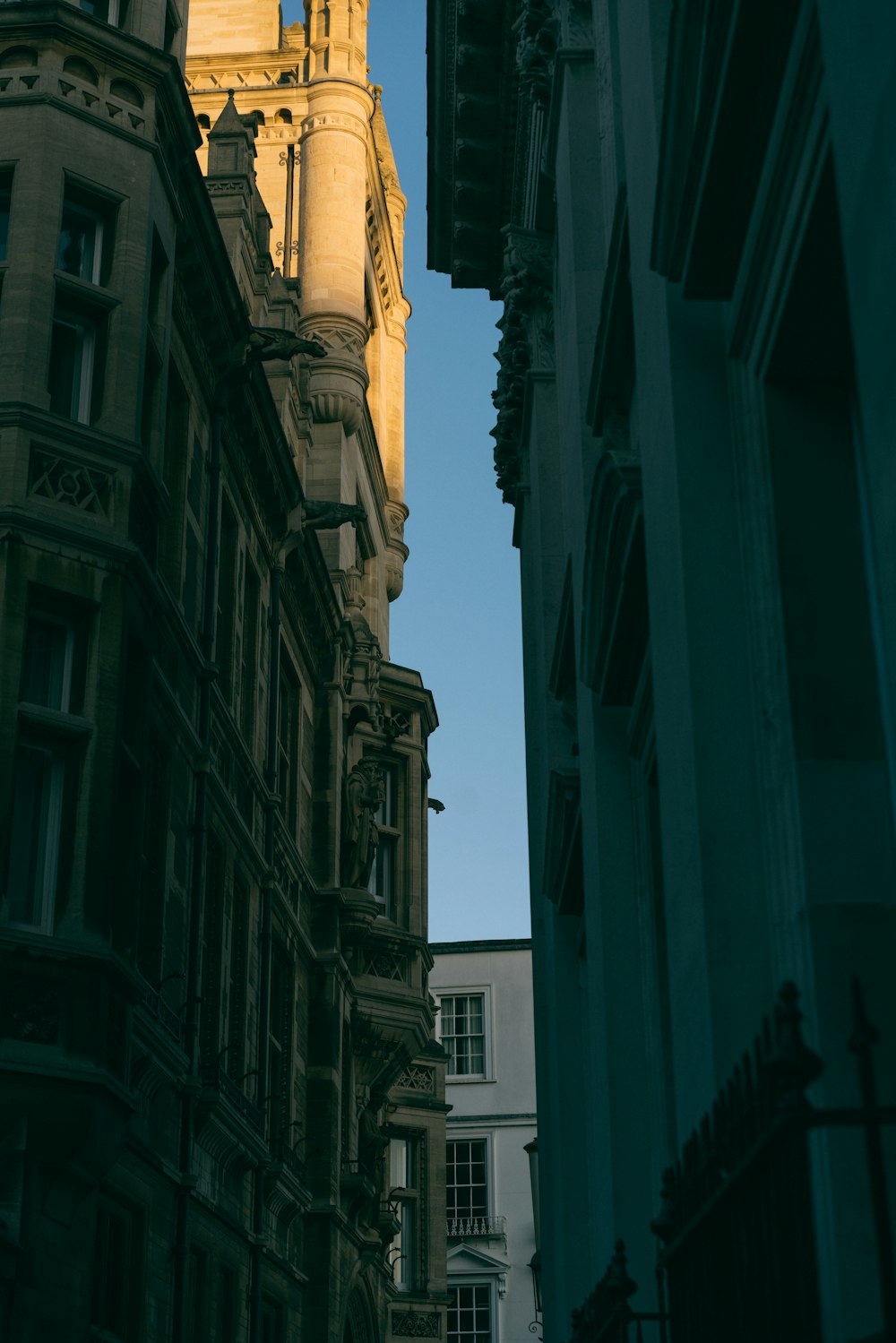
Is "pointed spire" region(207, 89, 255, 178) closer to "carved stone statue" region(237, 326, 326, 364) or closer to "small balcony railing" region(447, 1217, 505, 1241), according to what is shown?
"carved stone statue" region(237, 326, 326, 364)

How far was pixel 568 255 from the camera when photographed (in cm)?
1438

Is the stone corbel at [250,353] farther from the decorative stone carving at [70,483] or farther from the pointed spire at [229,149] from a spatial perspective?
the decorative stone carving at [70,483]

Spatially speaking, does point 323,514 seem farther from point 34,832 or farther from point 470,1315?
point 470,1315

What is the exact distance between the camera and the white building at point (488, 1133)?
55.3 m

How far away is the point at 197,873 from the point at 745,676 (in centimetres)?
1382

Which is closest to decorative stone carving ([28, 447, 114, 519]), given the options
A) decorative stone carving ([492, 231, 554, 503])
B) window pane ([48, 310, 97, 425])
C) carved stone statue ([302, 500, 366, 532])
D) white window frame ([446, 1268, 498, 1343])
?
window pane ([48, 310, 97, 425])

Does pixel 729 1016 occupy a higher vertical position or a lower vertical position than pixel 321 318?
lower

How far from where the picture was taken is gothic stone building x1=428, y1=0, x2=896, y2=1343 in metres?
4.07

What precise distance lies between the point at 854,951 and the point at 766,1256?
1.94m

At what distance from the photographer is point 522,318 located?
68.7 feet

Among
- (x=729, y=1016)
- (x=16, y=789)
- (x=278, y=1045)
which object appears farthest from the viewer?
(x=278, y=1045)

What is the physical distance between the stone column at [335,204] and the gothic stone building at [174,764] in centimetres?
30

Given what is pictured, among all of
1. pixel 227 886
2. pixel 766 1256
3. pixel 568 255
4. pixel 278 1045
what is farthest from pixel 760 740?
pixel 278 1045

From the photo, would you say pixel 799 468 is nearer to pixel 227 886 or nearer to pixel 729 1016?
pixel 729 1016
